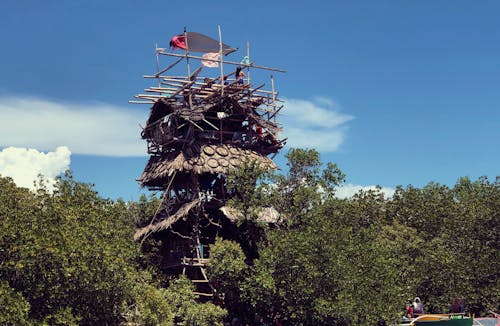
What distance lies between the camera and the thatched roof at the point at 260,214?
37.2 m

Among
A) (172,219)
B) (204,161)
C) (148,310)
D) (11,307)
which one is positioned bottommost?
(148,310)

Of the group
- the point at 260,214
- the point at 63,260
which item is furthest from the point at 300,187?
the point at 63,260

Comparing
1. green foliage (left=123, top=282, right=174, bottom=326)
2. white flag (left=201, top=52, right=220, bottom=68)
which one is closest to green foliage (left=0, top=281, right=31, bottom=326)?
green foliage (left=123, top=282, right=174, bottom=326)

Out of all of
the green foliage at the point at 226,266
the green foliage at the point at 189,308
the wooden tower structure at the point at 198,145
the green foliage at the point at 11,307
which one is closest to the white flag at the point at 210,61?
the wooden tower structure at the point at 198,145

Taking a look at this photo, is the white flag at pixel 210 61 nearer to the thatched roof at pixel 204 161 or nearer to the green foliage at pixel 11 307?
the thatched roof at pixel 204 161

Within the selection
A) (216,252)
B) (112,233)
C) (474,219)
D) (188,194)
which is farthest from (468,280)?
(112,233)

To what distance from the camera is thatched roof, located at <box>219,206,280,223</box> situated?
122 ft

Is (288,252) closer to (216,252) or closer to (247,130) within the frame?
(216,252)

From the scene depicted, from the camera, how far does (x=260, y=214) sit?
128ft

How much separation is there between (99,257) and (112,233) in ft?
13.8

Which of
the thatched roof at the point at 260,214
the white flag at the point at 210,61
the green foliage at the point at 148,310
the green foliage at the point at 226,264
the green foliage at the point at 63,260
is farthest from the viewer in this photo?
the white flag at the point at 210,61

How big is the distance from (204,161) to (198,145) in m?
1.27

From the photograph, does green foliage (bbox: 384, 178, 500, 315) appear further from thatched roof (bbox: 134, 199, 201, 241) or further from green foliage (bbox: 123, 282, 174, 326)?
green foliage (bbox: 123, 282, 174, 326)

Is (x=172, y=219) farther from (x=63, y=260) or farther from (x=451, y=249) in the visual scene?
(x=451, y=249)
